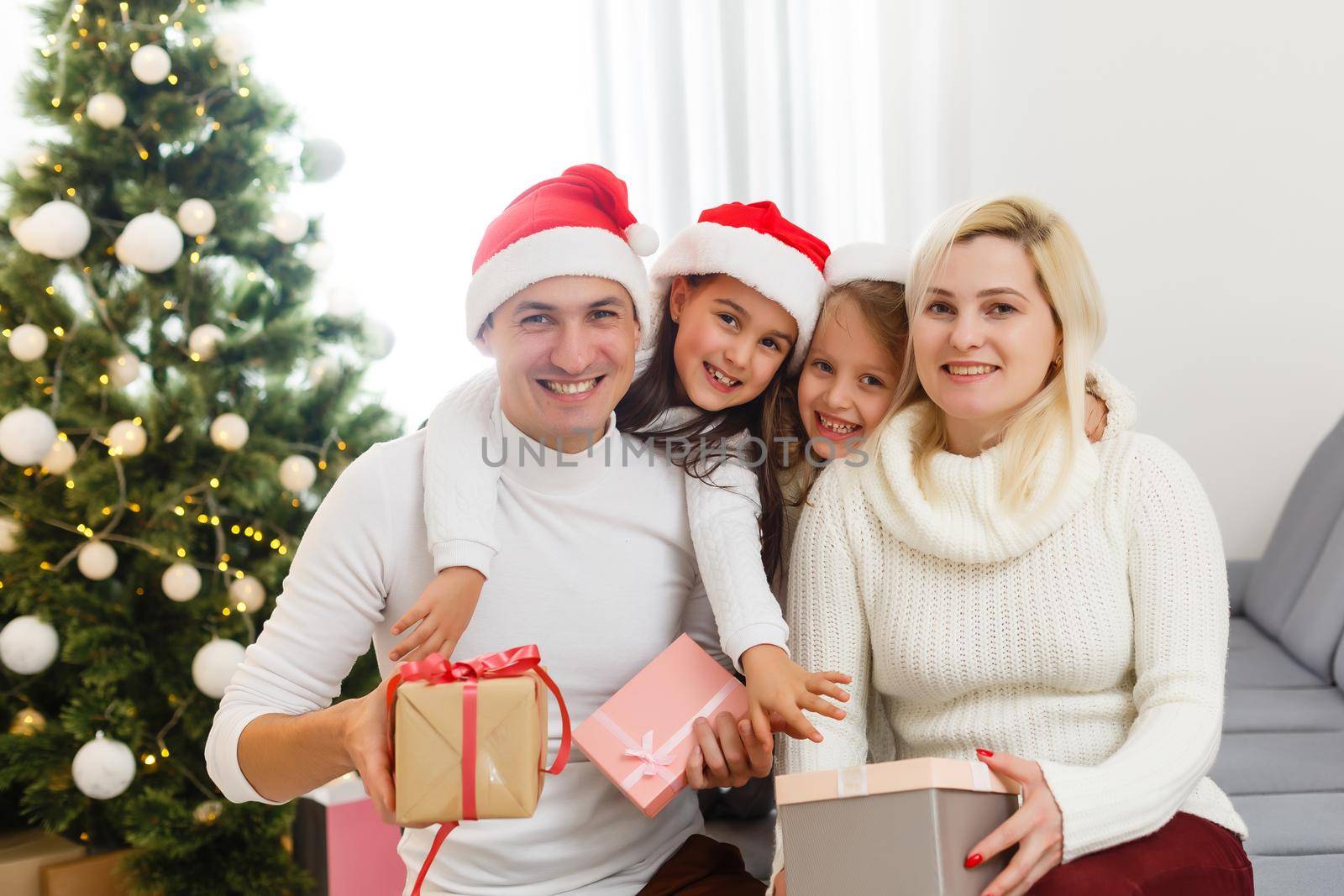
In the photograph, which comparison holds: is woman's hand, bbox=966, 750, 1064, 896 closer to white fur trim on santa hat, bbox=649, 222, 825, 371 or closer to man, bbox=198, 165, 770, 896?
man, bbox=198, 165, 770, 896

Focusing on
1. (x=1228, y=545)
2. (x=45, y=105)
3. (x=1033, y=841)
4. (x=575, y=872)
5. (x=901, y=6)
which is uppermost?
(x=901, y=6)

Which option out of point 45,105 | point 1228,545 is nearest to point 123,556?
point 45,105

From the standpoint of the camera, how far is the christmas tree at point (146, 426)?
7.65 ft

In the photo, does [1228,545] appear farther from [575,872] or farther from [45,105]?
[45,105]

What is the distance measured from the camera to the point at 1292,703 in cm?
243

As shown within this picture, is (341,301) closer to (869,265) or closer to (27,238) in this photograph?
(27,238)

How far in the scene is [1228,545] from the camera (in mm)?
3459

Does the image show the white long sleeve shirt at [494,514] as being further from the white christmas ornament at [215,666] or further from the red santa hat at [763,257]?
the white christmas ornament at [215,666]

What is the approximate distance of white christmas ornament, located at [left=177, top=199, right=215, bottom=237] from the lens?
93.1 inches

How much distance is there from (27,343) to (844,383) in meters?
1.73

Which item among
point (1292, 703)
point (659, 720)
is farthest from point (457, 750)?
point (1292, 703)

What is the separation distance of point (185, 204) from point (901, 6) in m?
2.25

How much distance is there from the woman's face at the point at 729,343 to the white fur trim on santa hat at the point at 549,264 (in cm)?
20

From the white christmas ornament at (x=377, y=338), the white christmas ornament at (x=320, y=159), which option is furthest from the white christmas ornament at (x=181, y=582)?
the white christmas ornament at (x=320, y=159)
